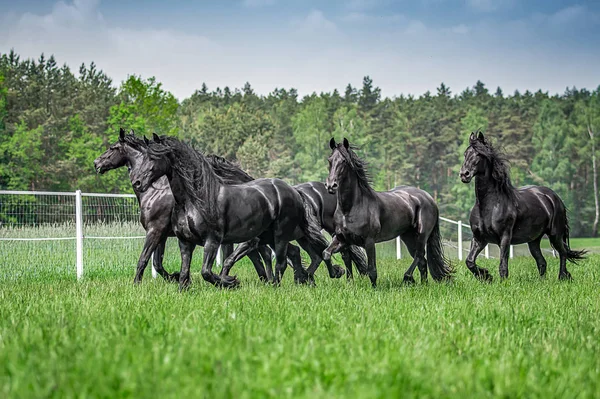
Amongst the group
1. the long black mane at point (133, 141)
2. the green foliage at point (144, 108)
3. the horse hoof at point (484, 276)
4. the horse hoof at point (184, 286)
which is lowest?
the horse hoof at point (484, 276)

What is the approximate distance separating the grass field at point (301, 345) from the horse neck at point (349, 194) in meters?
1.68

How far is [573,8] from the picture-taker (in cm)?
9488

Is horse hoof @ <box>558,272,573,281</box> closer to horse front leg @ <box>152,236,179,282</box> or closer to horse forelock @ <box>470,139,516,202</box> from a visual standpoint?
horse forelock @ <box>470,139,516,202</box>

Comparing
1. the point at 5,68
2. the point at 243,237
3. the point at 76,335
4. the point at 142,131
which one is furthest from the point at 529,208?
the point at 5,68

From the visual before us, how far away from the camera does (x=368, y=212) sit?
367 inches

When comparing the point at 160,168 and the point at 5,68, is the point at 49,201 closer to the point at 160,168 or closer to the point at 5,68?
the point at 160,168

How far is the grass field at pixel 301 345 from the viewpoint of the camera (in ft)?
10.4

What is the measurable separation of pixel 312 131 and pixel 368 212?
5812 centimetres

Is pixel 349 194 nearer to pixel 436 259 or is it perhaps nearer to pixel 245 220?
pixel 245 220

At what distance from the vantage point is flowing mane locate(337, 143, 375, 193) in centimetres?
901

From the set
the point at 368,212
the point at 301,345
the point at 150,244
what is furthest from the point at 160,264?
the point at 301,345

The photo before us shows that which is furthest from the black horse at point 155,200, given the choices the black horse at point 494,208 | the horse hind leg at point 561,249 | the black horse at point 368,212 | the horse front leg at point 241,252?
the horse hind leg at point 561,249

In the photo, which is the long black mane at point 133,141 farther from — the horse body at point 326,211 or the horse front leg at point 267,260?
the horse body at point 326,211

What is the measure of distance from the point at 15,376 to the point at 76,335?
1.23 m
